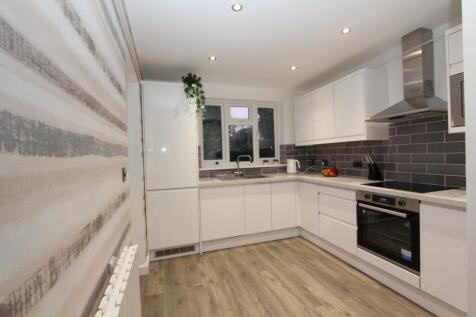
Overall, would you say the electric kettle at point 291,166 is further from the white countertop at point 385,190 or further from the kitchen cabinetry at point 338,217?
the kitchen cabinetry at point 338,217

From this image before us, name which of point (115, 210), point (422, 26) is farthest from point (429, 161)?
point (115, 210)

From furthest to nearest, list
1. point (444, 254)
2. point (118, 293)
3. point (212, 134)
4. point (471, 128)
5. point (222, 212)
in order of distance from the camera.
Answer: point (212, 134), point (222, 212), point (444, 254), point (471, 128), point (118, 293)

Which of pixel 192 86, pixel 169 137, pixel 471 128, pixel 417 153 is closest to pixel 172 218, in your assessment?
pixel 169 137

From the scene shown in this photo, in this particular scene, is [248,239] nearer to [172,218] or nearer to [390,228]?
[172,218]

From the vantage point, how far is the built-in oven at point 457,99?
1626 mm

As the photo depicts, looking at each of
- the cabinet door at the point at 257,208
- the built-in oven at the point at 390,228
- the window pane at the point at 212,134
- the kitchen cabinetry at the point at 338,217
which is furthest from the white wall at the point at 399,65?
the window pane at the point at 212,134

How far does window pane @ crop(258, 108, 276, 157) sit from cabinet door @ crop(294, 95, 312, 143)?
0.41 meters

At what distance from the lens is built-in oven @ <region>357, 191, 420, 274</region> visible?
5.90ft

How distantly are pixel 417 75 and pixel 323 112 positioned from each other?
3.76 ft

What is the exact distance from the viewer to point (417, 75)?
2119 millimetres

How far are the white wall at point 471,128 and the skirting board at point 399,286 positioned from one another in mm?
645

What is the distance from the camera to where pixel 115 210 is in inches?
47.4

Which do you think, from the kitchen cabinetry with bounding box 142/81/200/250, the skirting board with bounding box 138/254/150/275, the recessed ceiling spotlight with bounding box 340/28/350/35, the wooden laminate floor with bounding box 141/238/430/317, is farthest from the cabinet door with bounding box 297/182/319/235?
the skirting board with bounding box 138/254/150/275

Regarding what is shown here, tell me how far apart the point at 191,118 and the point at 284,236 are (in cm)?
213
